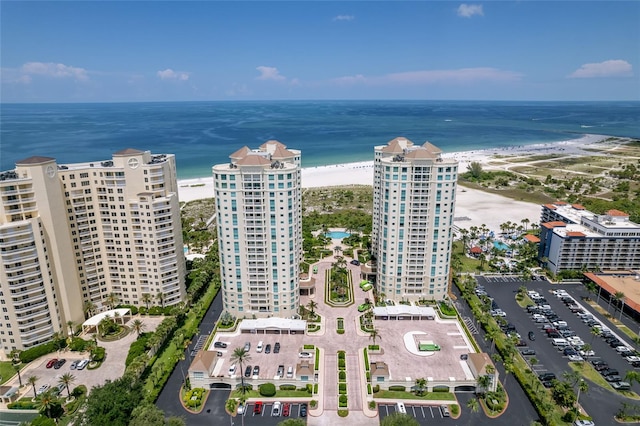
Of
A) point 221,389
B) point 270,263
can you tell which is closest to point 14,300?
point 221,389

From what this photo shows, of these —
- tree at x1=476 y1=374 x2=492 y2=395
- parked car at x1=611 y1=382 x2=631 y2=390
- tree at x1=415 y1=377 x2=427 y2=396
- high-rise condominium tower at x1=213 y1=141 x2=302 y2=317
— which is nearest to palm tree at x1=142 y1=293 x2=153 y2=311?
high-rise condominium tower at x1=213 y1=141 x2=302 y2=317

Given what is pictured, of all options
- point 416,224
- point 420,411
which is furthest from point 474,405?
point 416,224

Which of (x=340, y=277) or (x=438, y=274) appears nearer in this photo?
(x=438, y=274)

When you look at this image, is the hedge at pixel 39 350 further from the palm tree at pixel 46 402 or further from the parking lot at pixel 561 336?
the parking lot at pixel 561 336

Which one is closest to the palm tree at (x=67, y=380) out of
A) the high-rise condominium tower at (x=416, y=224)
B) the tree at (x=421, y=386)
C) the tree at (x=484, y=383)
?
the tree at (x=421, y=386)

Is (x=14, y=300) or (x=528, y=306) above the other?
(x=14, y=300)

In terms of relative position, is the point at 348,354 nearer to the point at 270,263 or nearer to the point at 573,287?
the point at 270,263
